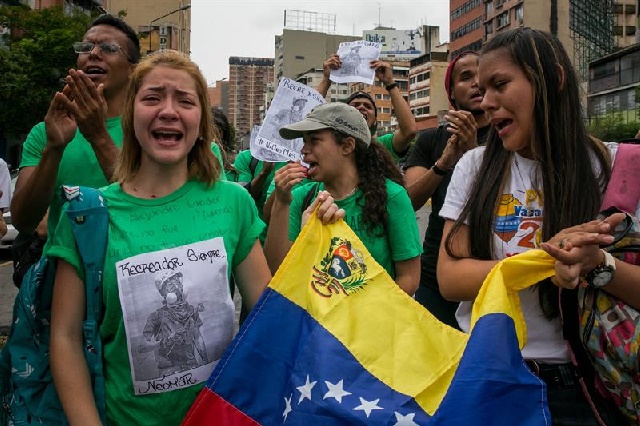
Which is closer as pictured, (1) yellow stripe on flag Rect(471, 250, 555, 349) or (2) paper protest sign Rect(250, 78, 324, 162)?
(1) yellow stripe on flag Rect(471, 250, 555, 349)

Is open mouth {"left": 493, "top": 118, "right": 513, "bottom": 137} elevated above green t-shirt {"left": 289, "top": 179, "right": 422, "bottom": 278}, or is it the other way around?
open mouth {"left": 493, "top": 118, "right": 513, "bottom": 137}

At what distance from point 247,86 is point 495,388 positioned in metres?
192

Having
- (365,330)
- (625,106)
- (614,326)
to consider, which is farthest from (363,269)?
(625,106)

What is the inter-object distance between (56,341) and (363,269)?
103cm

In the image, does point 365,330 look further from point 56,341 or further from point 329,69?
point 329,69

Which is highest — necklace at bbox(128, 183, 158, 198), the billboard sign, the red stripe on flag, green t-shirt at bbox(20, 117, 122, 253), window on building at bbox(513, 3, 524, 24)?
the billboard sign

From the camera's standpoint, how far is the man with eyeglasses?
107 inches

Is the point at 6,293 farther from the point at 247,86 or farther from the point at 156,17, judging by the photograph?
the point at 247,86

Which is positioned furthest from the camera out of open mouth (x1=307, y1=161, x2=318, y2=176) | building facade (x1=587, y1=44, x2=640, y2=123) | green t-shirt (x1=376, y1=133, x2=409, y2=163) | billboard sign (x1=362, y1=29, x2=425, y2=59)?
billboard sign (x1=362, y1=29, x2=425, y2=59)

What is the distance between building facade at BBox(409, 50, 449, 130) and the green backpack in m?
81.5

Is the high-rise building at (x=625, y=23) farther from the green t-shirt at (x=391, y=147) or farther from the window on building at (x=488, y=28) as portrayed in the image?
the green t-shirt at (x=391, y=147)

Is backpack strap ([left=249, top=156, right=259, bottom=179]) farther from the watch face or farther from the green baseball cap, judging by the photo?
the watch face

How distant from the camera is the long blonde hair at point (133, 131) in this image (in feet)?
7.50

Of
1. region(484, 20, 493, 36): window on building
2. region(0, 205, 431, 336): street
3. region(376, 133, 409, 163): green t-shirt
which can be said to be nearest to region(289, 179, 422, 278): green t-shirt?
region(376, 133, 409, 163): green t-shirt
